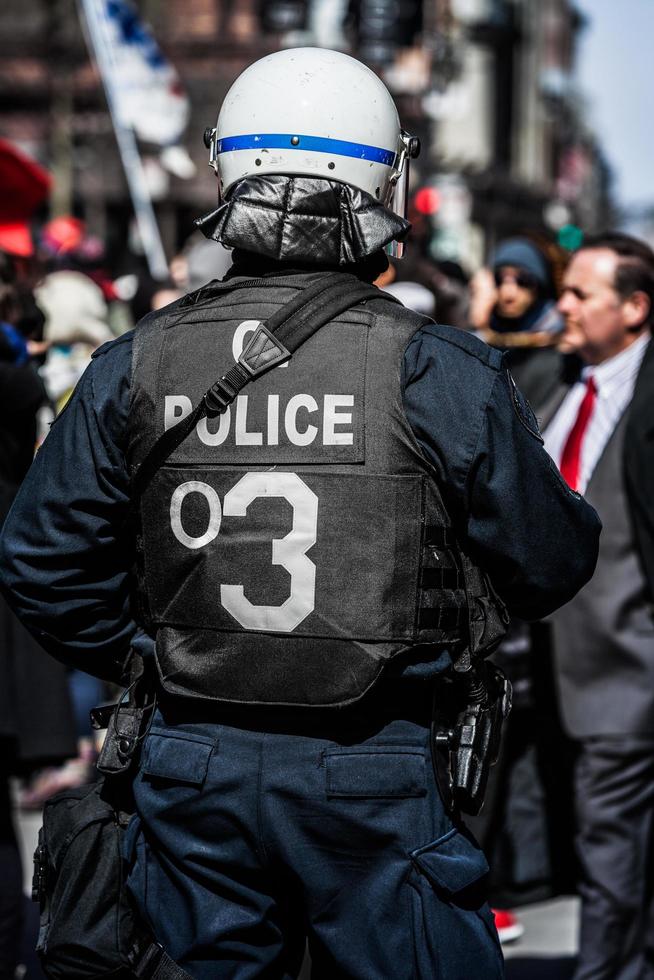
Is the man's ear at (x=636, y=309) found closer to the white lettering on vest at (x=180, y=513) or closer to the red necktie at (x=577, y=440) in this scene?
the red necktie at (x=577, y=440)

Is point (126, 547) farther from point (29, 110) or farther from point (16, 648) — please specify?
point (29, 110)

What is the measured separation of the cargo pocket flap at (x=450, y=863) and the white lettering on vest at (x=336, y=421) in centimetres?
70

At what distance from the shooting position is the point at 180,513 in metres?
2.56

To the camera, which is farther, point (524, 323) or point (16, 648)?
point (524, 323)

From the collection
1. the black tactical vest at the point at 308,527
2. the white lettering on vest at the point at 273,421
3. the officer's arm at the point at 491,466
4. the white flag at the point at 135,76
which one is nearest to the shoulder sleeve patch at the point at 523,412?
the officer's arm at the point at 491,466

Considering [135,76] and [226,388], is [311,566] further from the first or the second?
[135,76]

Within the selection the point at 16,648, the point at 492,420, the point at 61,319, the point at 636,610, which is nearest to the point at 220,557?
the point at 492,420

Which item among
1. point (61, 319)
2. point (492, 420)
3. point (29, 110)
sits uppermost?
point (29, 110)

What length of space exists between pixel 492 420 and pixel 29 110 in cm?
2388

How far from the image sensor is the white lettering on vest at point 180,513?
2525mm

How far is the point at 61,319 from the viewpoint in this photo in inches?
237

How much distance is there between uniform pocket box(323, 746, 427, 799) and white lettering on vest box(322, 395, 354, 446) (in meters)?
0.53

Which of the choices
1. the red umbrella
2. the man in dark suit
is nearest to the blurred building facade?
the red umbrella

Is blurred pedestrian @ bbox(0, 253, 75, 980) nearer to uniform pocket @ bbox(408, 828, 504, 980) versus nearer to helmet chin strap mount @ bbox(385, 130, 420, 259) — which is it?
helmet chin strap mount @ bbox(385, 130, 420, 259)
